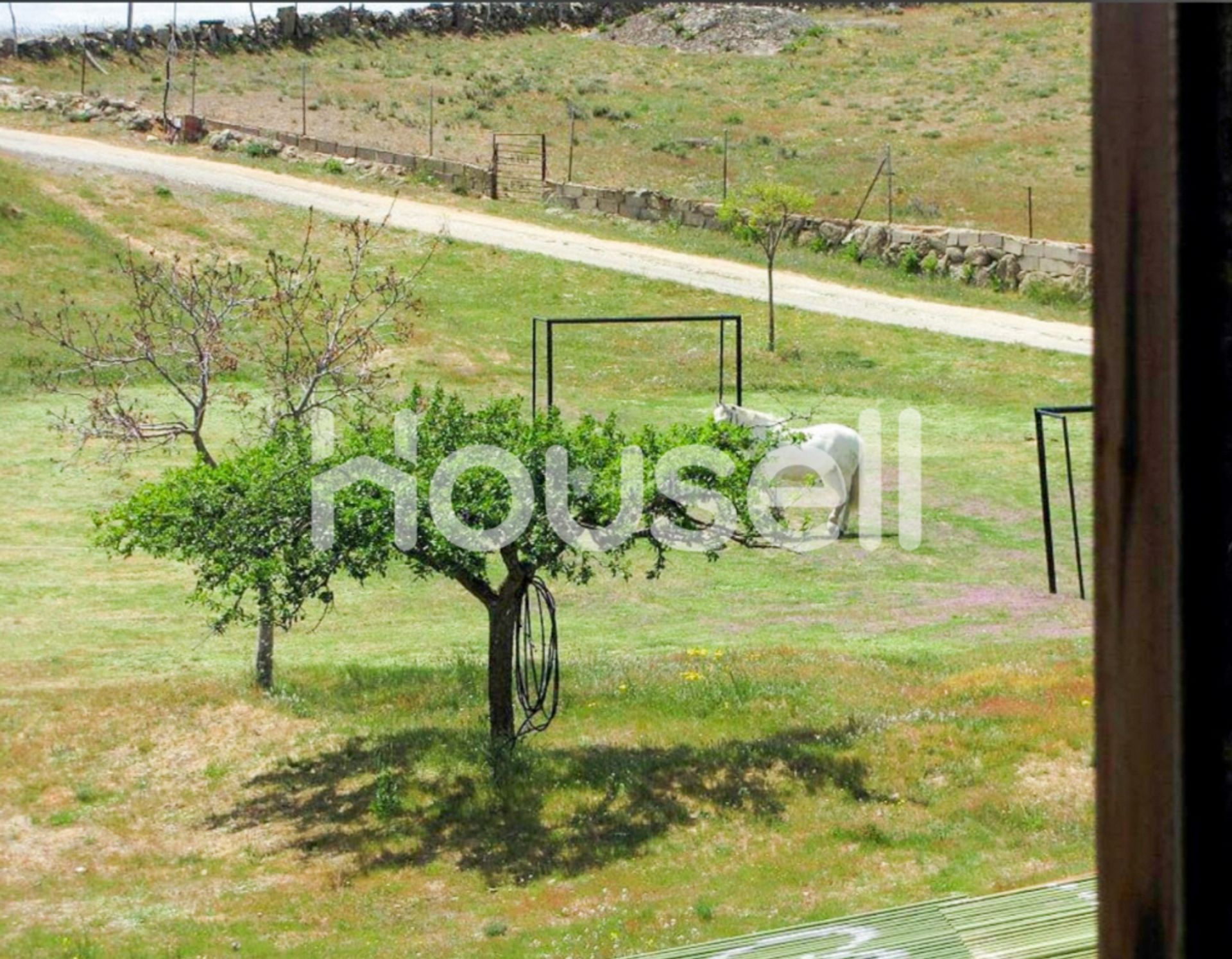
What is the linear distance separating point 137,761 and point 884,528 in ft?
35.8

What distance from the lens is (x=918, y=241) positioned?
39.6 meters

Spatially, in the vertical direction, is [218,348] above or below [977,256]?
below

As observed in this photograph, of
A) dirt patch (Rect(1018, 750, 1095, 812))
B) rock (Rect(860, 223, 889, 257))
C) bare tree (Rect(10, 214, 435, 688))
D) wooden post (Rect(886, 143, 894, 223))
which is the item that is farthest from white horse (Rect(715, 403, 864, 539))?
wooden post (Rect(886, 143, 894, 223))

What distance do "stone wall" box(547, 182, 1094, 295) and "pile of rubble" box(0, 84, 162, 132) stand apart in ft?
39.1

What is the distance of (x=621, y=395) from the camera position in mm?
29906

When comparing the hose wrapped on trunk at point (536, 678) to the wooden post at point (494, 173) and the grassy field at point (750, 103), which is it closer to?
the grassy field at point (750, 103)

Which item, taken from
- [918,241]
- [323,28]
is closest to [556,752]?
[918,241]

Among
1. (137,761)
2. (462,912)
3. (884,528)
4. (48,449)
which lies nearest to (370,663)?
(137,761)

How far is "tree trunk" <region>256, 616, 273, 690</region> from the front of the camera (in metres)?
17.6

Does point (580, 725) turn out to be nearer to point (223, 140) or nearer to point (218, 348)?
point (218, 348)

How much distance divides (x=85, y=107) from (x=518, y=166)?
1228cm

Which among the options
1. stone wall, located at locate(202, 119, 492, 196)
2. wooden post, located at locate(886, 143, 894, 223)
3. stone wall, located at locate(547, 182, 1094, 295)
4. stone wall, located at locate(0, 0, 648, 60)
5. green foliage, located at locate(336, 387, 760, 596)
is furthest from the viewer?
stone wall, located at locate(0, 0, 648, 60)

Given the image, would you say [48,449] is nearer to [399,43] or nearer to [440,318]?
[440,318]

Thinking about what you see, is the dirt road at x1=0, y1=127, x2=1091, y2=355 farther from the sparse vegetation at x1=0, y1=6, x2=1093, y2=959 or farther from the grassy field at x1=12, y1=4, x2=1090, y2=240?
the grassy field at x1=12, y1=4, x2=1090, y2=240
